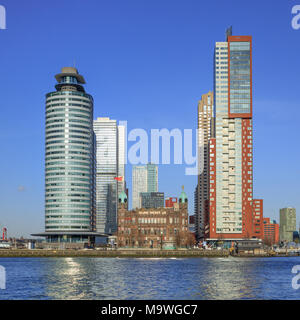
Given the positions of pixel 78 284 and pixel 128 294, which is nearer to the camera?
pixel 128 294

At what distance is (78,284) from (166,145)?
3955 cm

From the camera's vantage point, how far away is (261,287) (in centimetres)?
8412
